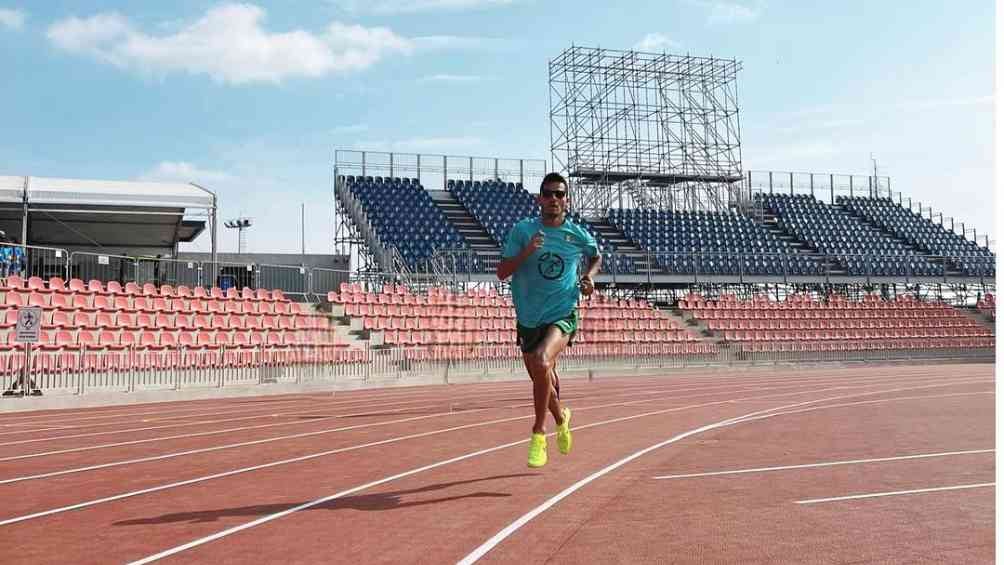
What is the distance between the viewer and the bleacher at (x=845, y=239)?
141ft

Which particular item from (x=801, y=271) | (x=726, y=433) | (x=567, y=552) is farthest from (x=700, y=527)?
(x=801, y=271)

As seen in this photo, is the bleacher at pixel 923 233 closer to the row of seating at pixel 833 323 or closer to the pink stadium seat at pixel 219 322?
the row of seating at pixel 833 323

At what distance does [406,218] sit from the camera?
40594mm

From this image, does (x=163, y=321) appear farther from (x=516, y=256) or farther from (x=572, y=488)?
(x=572, y=488)

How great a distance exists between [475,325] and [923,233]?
33.9 m

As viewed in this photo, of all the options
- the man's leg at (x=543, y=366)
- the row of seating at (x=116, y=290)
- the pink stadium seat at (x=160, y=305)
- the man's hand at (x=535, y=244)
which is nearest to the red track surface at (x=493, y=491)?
the man's leg at (x=543, y=366)

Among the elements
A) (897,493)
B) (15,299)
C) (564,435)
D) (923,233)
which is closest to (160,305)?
(15,299)

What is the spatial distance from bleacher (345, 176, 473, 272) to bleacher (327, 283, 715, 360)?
6.41m

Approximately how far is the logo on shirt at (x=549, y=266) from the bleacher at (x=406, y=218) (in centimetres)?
2859

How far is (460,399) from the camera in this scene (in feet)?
53.8

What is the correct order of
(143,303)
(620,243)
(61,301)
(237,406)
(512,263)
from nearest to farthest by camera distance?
(512,263) → (237,406) → (61,301) → (143,303) → (620,243)

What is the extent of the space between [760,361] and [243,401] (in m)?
19.2

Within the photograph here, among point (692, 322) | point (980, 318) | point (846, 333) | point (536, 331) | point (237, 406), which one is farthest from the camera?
point (980, 318)

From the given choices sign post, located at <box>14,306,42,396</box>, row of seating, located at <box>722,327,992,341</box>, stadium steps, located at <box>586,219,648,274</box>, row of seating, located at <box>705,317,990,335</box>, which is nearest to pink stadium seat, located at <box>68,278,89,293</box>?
sign post, located at <box>14,306,42,396</box>
